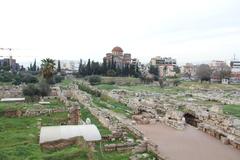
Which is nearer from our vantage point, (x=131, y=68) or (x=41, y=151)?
(x=41, y=151)

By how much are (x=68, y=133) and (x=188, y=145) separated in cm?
1027

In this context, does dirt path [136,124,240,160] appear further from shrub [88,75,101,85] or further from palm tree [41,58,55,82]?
shrub [88,75,101,85]

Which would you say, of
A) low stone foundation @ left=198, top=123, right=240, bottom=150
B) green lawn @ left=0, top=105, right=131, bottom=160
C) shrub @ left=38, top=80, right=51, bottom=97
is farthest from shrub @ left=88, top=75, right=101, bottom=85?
low stone foundation @ left=198, top=123, right=240, bottom=150

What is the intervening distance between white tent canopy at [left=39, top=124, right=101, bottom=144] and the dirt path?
565 cm

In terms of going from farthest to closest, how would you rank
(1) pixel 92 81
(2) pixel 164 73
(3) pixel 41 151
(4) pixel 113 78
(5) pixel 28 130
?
(2) pixel 164 73
(4) pixel 113 78
(1) pixel 92 81
(5) pixel 28 130
(3) pixel 41 151

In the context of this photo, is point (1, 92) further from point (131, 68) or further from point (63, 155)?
point (131, 68)

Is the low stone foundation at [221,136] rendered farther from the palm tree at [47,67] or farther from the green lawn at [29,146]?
the palm tree at [47,67]

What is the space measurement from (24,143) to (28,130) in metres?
5.68

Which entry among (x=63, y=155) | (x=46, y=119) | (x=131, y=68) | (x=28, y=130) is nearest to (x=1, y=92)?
(x=46, y=119)

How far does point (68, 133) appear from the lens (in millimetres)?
25953

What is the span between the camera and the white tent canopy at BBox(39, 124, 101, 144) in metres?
25.0

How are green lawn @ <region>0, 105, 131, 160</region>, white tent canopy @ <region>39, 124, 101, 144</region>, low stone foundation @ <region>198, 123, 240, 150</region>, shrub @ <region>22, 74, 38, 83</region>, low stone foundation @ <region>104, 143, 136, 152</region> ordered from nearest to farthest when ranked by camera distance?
green lawn @ <region>0, 105, 131, 160</region>, low stone foundation @ <region>104, 143, 136, 152</region>, white tent canopy @ <region>39, 124, 101, 144</region>, low stone foundation @ <region>198, 123, 240, 150</region>, shrub @ <region>22, 74, 38, 83</region>

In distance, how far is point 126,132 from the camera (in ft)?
101

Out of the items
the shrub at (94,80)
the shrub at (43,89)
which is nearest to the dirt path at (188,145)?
the shrub at (43,89)
